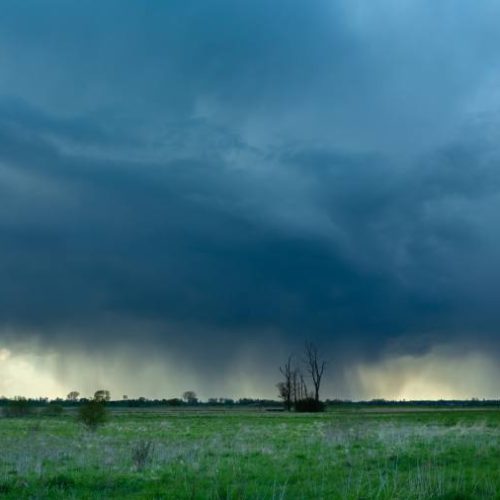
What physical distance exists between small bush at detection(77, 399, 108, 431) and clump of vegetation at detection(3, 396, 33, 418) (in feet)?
172

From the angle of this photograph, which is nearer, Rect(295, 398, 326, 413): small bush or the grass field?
the grass field

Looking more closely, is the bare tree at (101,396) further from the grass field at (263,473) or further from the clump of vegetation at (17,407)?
the clump of vegetation at (17,407)

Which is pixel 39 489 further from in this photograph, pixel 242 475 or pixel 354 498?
pixel 354 498

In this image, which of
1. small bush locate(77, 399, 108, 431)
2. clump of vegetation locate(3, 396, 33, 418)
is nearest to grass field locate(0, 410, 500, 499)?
small bush locate(77, 399, 108, 431)

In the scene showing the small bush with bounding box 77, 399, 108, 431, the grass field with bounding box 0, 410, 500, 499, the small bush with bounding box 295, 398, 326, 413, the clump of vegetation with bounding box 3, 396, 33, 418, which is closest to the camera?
the grass field with bounding box 0, 410, 500, 499

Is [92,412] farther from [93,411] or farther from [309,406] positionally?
[309,406]

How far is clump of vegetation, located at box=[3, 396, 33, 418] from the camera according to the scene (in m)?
92.2

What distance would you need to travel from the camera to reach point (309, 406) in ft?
384

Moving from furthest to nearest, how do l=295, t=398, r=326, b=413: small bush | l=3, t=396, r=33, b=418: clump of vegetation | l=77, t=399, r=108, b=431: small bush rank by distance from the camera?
l=295, t=398, r=326, b=413: small bush, l=3, t=396, r=33, b=418: clump of vegetation, l=77, t=399, r=108, b=431: small bush

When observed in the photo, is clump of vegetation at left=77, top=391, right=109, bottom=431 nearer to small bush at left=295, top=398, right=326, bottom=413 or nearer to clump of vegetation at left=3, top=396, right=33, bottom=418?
clump of vegetation at left=3, top=396, right=33, bottom=418

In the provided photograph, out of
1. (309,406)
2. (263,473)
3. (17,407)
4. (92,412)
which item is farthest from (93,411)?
(309,406)

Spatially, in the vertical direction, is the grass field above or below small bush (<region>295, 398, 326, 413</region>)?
above

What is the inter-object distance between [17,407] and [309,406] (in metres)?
54.1

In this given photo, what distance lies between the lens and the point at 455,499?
12.7m
